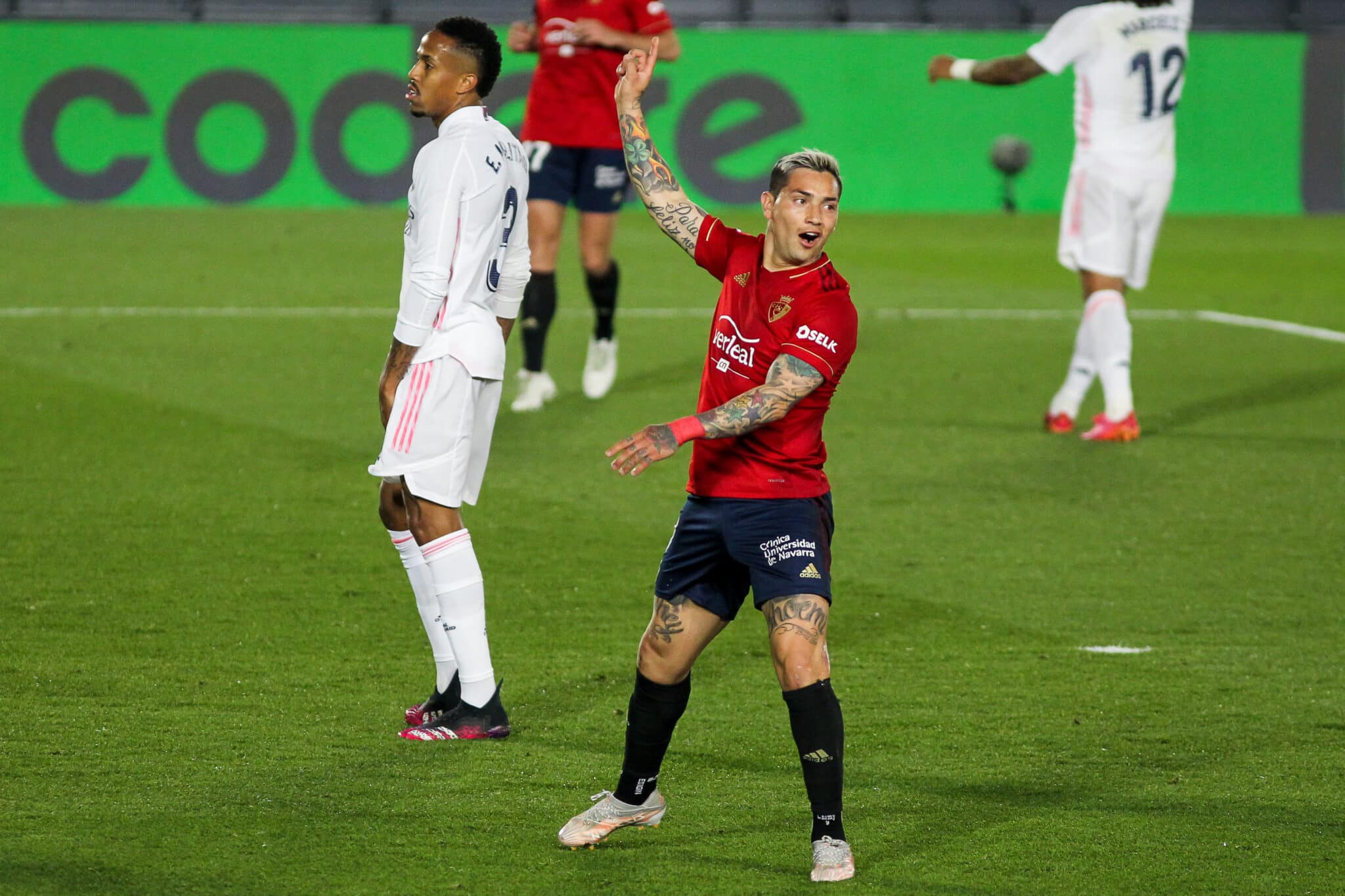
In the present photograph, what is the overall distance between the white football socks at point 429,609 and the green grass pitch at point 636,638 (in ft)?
0.70

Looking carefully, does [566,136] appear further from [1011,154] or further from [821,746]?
[1011,154]

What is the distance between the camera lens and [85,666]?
505cm

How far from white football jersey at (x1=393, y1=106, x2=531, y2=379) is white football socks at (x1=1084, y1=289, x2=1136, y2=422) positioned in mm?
4910

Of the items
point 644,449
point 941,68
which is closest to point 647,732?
point 644,449

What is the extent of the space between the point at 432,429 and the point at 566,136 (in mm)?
5093

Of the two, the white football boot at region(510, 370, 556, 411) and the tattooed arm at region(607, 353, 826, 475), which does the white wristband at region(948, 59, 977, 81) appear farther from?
the tattooed arm at region(607, 353, 826, 475)

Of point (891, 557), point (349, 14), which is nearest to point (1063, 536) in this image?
point (891, 557)

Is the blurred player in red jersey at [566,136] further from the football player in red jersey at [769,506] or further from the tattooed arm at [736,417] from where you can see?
the tattooed arm at [736,417]

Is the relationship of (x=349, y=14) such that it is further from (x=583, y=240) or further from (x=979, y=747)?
(x=979, y=747)

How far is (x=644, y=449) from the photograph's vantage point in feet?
→ 11.4

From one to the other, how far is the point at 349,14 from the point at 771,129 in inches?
236

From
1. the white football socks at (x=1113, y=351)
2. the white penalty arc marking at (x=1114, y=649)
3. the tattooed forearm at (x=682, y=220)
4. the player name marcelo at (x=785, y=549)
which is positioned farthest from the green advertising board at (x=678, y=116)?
the player name marcelo at (x=785, y=549)

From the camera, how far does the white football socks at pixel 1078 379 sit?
895 centimetres

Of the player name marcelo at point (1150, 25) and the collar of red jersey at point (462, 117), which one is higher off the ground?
the player name marcelo at point (1150, 25)
